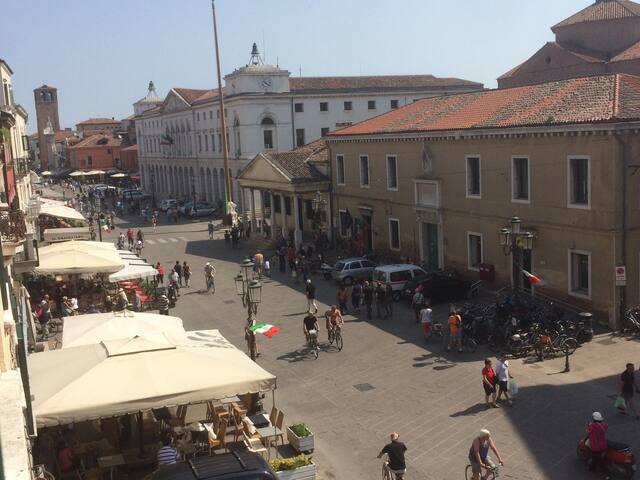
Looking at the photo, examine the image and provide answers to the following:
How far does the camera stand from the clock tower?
61.1 m

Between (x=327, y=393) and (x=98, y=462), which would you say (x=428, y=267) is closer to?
(x=327, y=393)

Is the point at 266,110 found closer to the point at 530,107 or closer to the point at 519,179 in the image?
the point at 530,107

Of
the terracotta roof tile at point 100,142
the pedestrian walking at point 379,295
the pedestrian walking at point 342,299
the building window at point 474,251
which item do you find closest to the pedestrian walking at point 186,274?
the pedestrian walking at point 342,299

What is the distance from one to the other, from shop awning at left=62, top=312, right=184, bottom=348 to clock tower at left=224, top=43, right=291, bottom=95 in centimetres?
4620

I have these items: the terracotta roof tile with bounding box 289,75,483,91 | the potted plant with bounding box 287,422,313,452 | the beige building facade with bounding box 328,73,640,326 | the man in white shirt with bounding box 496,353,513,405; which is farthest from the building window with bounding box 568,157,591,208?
the terracotta roof tile with bounding box 289,75,483,91

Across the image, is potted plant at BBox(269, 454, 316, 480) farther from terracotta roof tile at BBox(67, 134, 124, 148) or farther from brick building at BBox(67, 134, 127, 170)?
terracotta roof tile at BBox(67, 134, 124, 148)

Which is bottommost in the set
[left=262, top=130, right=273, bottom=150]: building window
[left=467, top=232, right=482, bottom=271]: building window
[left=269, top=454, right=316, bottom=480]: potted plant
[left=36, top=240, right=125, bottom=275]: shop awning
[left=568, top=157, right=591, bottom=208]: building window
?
[left=269, top=454, right=316, bottom=480]: potted plant

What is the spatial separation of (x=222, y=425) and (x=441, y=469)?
4.20 m

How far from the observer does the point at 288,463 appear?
12.8 metres

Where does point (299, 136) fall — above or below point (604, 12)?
below

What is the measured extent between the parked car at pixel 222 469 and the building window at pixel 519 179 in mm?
18364

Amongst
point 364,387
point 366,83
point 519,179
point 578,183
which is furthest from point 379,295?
point 366,83

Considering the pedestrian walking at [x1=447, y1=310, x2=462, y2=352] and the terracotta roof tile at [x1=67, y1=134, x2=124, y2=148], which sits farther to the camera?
the terracotta roof tile at [x1=67, y1=134, x2=124, y2=148]

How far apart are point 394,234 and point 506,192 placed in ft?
29.9
